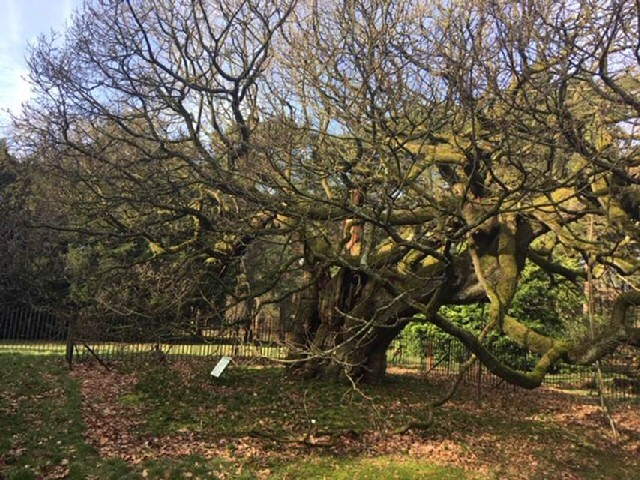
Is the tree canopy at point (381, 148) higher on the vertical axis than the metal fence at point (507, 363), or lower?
higher

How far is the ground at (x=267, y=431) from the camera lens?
24.5 ft

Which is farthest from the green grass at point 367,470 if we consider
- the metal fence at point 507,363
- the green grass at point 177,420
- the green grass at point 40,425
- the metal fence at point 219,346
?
the metal fence at point 507,363

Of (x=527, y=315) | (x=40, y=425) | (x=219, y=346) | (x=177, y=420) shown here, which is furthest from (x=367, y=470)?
(x=527, y=315)

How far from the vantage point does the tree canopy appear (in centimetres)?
744

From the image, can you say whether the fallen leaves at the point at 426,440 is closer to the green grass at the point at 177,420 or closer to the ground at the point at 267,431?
the ground at the point at 267,431

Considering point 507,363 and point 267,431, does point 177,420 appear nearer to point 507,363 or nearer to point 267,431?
point 267,431

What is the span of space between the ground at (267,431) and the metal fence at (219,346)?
77 centimetres

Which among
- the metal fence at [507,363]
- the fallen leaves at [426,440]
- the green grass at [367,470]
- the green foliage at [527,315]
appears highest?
the green foliage at [527,315]

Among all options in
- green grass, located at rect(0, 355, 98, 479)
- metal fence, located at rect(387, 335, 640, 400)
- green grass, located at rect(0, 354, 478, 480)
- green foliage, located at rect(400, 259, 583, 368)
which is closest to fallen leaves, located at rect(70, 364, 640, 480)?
green grass, located at rect(0, 354, 478, 480)

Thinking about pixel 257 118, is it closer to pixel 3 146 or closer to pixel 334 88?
pixel 334 88

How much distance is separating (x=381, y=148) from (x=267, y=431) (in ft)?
15.3

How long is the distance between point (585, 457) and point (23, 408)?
8.93m

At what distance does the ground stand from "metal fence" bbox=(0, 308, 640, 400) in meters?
0.77

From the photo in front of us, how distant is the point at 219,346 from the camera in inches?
567
